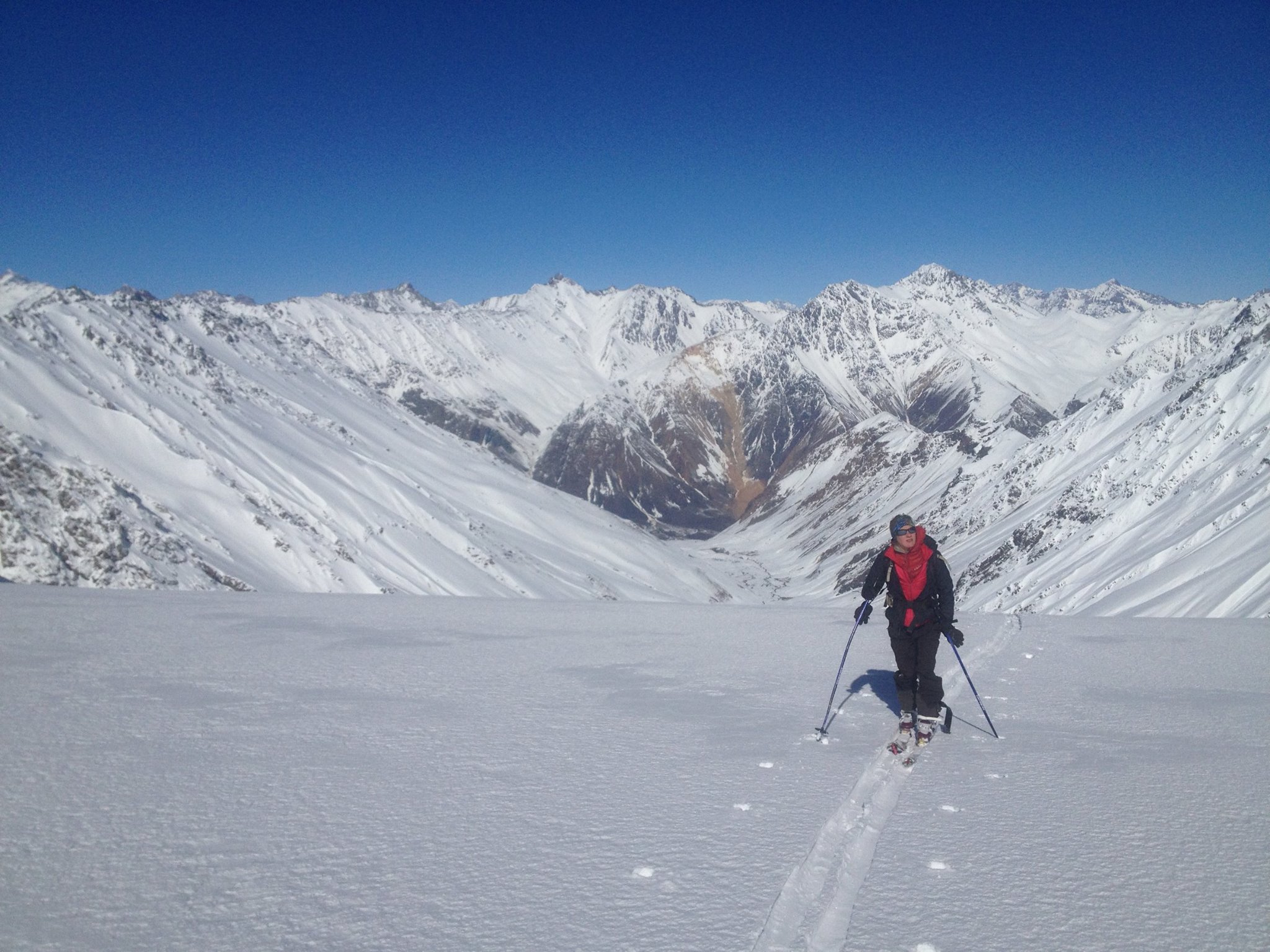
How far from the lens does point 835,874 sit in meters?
5.11

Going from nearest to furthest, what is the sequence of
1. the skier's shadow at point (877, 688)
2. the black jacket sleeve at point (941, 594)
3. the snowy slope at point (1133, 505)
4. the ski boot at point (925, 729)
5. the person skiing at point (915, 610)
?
the ski boot at point (925, 729) < the person skiing at point (915, 610) < the black jacket sleeve at point (941, 594) < the skier's shadow at point (877, 688) < the snowy slope at point (1133, 505)

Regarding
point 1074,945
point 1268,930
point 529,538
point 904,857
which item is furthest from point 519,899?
point 529,538

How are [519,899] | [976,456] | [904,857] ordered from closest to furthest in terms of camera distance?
[519,899]
[904,857]
[976,456]

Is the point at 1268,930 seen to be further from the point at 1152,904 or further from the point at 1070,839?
the point at 1070,839

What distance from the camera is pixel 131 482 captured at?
5294 cm

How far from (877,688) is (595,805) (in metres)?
5.88

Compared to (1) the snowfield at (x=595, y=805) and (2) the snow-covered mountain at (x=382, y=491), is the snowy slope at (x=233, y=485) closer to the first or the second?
(2) the snow-covered mountain at (x=382, y=491)

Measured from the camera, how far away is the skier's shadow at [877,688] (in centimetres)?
965

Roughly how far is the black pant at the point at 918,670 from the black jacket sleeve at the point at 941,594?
0.39 feet

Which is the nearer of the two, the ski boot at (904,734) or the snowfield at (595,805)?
the snowfield at (595,805)

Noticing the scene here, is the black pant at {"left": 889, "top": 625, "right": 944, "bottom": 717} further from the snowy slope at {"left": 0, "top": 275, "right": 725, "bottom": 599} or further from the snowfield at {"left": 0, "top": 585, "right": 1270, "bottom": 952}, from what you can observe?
the snowy slope at {"left": 0, "top": 275, "right": 725, "bottom": 599}

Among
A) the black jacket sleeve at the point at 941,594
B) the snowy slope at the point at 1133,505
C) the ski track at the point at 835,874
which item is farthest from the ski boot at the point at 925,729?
the snowy slope at the point at 1133,505

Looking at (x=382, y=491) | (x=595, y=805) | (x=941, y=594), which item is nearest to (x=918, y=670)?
(x=941, y=594)

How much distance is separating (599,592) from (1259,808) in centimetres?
8271
